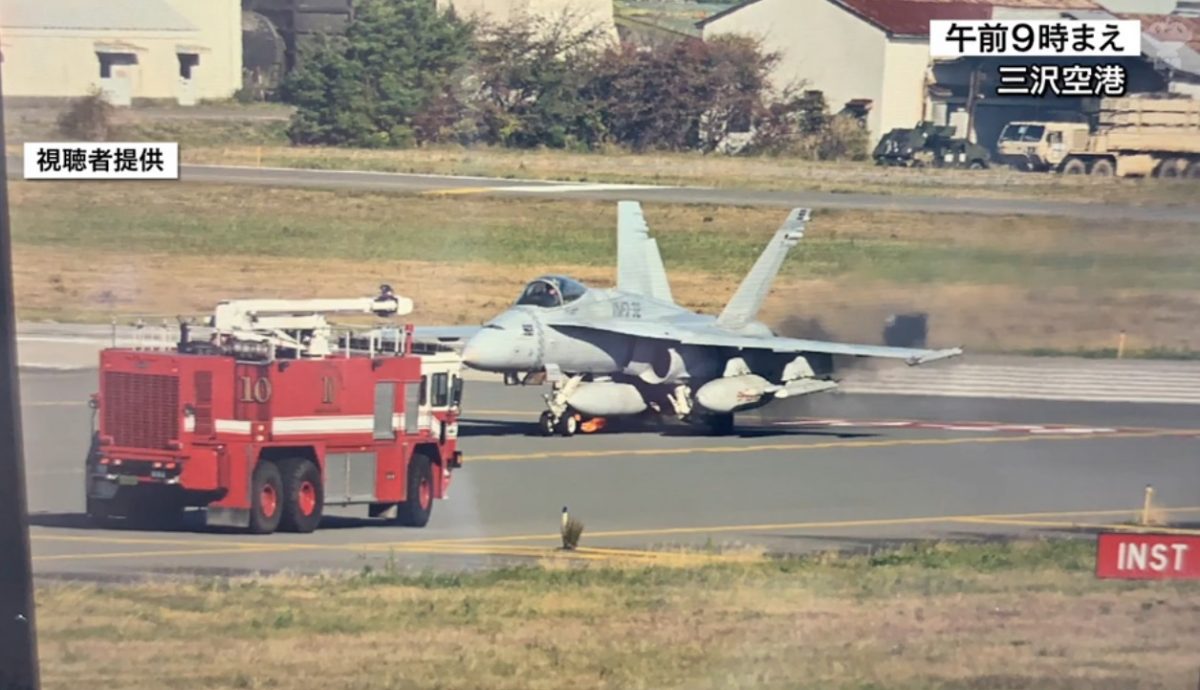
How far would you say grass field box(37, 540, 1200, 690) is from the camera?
4184mm

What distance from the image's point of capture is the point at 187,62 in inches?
165

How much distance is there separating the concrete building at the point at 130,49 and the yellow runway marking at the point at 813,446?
A: 4.22ft

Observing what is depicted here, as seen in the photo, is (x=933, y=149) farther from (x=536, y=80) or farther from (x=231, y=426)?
(x=231, y=426)

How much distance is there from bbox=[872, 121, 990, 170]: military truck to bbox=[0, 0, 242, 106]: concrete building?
5.83ft

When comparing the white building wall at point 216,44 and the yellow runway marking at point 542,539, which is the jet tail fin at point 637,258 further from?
the white building wall at point 216,44

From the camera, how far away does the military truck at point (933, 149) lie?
4.21m

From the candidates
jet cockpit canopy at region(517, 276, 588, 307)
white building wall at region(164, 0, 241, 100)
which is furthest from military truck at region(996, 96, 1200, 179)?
white building wall at region(164, 0, 241, 100)

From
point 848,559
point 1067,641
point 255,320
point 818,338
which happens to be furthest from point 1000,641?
point 255,320

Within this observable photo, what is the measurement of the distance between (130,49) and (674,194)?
5.00 feet

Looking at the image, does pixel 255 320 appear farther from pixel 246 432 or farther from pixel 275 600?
pixel 275 600

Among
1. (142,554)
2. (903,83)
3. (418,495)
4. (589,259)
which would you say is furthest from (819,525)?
(142,554)

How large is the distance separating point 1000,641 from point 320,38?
250 cm

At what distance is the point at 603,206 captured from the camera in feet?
14.2

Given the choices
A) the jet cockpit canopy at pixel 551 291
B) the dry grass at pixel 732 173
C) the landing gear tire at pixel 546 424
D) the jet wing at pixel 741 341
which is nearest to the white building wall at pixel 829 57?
Answer: the dry grass at pixel 732 173
